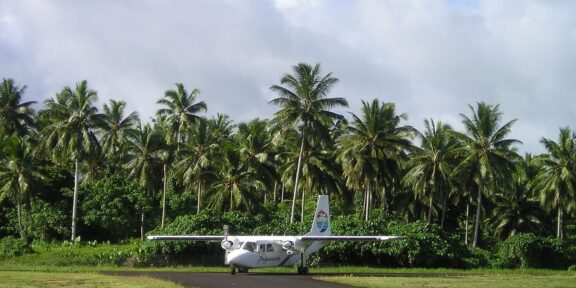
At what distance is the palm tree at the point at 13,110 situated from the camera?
73.1 m

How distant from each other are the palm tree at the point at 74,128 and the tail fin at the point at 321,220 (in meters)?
26.0

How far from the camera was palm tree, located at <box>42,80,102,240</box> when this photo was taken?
6419 cm

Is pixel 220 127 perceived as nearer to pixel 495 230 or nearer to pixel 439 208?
pixel 439 208

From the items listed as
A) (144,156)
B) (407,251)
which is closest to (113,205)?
(144,156)

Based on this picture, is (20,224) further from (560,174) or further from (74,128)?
(560,174)

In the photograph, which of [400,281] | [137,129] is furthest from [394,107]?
[400,281]

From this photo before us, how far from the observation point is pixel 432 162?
61375 millimetres

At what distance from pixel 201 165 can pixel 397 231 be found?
1978 centimetres

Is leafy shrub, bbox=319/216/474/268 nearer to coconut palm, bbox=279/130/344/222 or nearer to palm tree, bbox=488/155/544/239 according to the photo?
coconut palm, bbox=279/130/344/222

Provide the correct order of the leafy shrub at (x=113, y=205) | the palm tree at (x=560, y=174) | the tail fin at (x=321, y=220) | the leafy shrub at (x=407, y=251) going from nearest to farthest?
the tail fin at (x=321, y=220) → the leafy shrub at (x=407, y=251) → the palm tree at (x=560, y=174) → the leafy shrub at (x=113, y=205)

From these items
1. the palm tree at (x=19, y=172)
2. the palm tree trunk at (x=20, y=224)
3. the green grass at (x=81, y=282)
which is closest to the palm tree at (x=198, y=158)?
the palm tree at (x=19, y=172)

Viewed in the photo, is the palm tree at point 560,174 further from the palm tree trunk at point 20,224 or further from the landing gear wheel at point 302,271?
the palm tree trunk at point 20,224

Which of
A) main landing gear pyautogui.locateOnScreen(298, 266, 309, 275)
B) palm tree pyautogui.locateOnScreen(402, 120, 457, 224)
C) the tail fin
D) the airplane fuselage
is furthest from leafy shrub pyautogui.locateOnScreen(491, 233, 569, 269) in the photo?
main landing gear pyautogui.locateOnScreen(298, 266, 309, 275)

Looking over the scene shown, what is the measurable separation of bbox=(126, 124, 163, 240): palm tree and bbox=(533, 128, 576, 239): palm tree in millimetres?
33144
